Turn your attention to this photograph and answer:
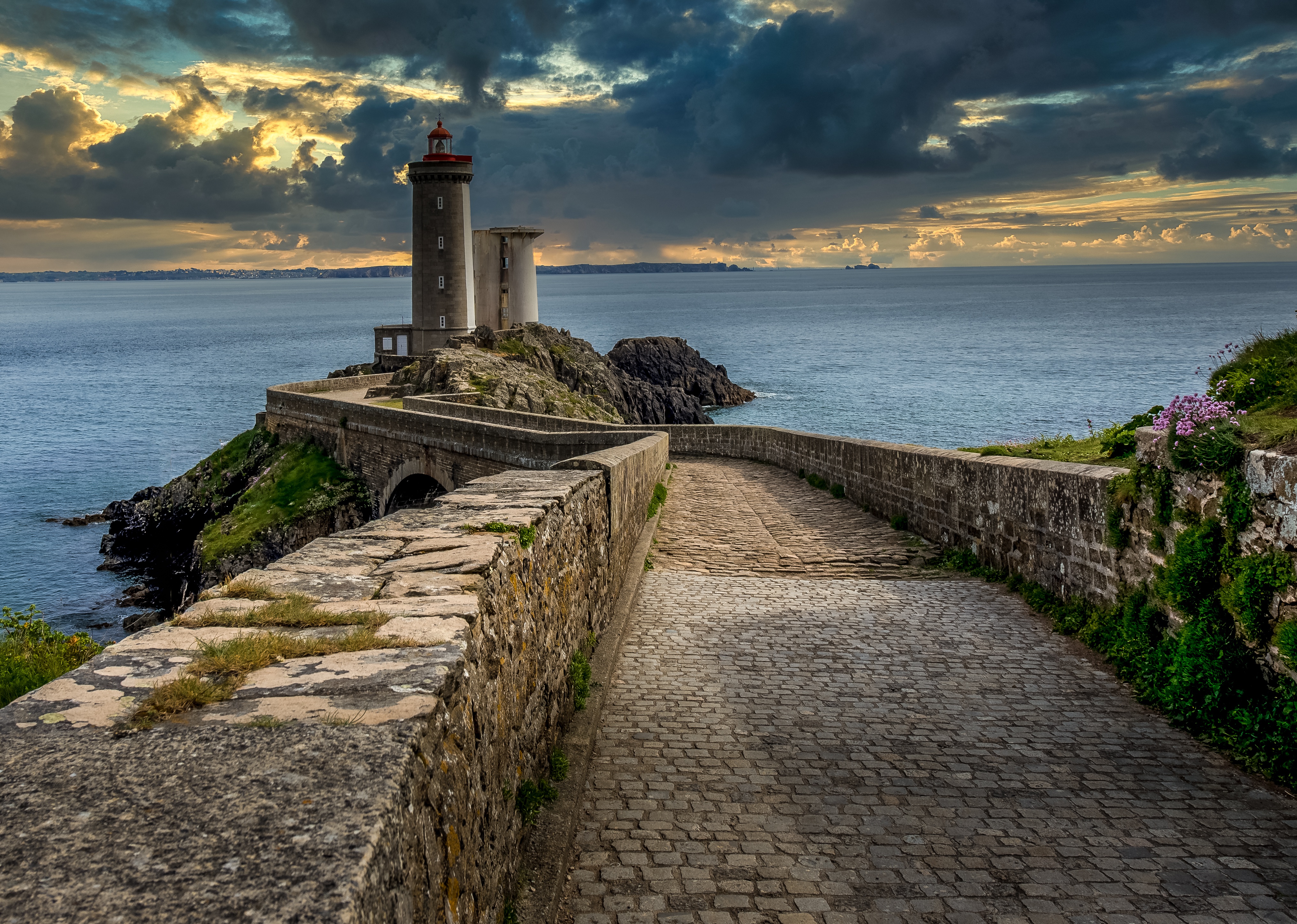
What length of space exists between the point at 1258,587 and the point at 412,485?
23.8 m

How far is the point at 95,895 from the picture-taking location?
1.76 m

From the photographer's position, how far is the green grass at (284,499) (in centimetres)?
2792

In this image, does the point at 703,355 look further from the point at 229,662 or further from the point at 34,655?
the point at 229,662

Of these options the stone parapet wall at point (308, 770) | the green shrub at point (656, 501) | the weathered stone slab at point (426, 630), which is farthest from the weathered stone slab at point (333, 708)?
the green shrub at point (656, 501)

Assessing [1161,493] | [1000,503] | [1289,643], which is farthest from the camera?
[1000,503]

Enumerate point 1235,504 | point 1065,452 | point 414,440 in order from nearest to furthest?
point 1235,504 → point 1065,452 → point 414,440

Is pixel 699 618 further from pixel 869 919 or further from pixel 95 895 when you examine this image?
pixel 95 895

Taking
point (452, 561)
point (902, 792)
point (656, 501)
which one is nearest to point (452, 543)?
point (452, 561)

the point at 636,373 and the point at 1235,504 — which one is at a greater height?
the point at 1235,504

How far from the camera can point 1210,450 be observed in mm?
5859

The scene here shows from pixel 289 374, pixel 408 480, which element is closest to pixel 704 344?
pixel 289 374

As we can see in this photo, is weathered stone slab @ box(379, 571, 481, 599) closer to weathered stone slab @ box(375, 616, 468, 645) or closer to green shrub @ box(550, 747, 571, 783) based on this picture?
weathered stone slab @ box(375, 616, 468, 645)

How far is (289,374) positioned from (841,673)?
9208 cm

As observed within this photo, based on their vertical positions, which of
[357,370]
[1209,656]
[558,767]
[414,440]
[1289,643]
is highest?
[357,370]
